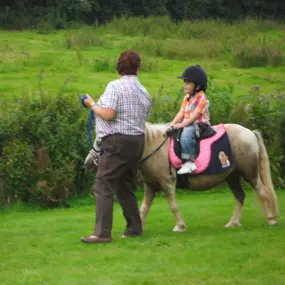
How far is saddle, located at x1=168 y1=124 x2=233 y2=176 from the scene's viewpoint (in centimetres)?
1092

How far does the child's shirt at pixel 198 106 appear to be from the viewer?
1081 centimetres

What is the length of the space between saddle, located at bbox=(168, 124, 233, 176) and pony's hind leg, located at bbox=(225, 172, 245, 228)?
68 cm

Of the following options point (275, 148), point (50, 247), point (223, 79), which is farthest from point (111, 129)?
point (223, 79)

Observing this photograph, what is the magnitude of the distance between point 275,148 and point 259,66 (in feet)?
53.8

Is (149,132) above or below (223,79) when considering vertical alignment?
above

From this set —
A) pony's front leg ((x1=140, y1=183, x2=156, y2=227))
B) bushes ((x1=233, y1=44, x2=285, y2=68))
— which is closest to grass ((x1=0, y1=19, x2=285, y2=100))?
bushes ((x1=233, y1=44, x2=285, y2=68))

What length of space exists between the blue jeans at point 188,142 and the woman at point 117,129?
0.68 m

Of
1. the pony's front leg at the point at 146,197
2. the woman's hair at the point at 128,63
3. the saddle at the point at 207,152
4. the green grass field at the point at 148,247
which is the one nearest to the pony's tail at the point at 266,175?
the green grass field at the point at 148,247

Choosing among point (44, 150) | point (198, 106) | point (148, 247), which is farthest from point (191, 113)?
point (44, 150)

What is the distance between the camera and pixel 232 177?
1176 centimetres

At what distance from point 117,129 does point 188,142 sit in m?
1.09

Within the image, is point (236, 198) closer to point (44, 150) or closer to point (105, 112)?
point (105, 112)

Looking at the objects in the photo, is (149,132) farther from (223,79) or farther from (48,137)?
(223,79)

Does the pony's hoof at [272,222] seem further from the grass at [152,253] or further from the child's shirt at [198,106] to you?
the child's shirt at [198,106]
